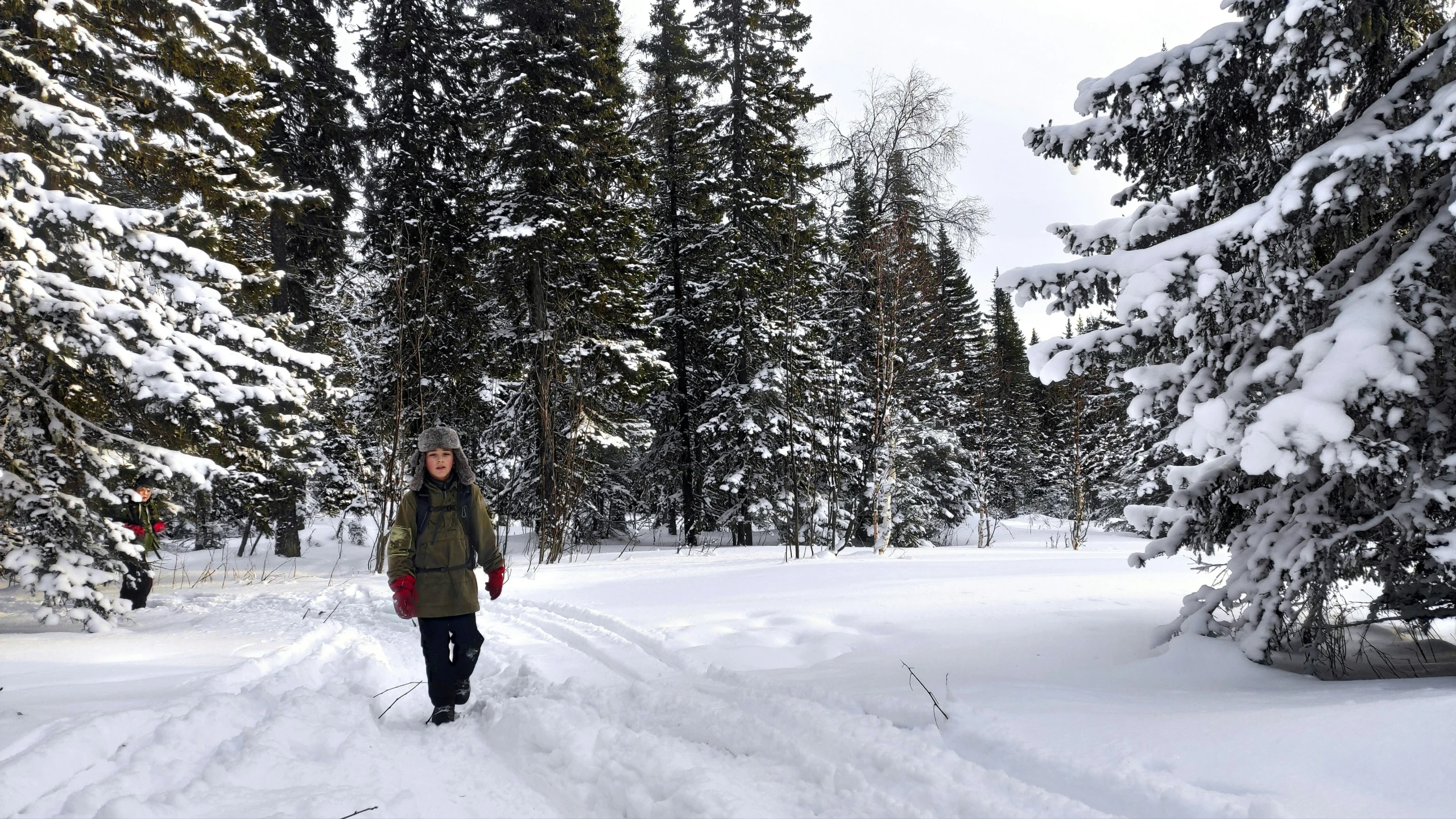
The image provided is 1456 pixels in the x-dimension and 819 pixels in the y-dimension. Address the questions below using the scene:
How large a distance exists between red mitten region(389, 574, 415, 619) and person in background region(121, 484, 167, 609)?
19.0 ft

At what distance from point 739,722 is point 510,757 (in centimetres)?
125

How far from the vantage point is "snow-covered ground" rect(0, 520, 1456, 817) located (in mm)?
2980

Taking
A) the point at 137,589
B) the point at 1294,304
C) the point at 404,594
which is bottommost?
the point at 137,589

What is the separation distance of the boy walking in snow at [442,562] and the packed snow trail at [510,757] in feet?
1.05

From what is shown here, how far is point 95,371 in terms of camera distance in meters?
7.60

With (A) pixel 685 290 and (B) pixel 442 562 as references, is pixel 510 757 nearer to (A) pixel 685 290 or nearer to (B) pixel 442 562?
(B) pixel 442 562

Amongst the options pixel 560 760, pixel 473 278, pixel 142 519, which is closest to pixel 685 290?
pixel 473 278

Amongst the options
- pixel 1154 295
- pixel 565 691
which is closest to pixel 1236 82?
pixel 1154 295

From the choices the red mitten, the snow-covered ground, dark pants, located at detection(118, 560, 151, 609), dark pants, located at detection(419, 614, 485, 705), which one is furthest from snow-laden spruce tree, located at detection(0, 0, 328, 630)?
dark pants, located at detection(419, 614, 485, 705)

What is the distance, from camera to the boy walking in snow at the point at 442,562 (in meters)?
4.67

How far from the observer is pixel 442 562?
480 cm

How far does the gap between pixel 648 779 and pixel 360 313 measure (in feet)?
57.7

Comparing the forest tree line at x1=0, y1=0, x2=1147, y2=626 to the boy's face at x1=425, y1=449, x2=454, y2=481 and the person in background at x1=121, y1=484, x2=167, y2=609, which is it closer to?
the person in background at x1=121, y1=484, x2=167, y2=609

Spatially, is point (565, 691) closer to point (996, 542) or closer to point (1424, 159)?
point (1424, 159)
